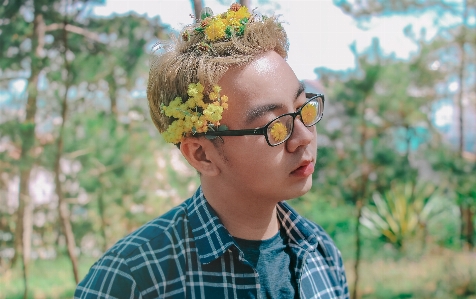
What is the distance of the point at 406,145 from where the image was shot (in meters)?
4.90

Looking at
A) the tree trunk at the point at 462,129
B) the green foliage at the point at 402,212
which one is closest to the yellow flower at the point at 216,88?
Result: the green foliage at the point at 402,212

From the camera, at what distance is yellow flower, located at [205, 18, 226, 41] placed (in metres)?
1.51

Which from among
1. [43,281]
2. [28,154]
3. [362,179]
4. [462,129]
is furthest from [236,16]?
[462,129]

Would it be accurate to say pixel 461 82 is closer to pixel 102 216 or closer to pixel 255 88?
pixel 102 216

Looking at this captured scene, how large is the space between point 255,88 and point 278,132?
0.15 metres

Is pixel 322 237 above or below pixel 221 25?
below

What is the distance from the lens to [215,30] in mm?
1506

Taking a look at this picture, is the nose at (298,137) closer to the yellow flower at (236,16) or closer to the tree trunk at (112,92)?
the yellow flower at (236,16)

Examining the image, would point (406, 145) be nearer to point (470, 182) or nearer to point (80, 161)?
point (470, 182)

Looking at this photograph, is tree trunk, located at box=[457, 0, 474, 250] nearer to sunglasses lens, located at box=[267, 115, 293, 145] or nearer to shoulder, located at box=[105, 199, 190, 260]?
sunglasses lens, located at box=[267, 115, 293, 145]

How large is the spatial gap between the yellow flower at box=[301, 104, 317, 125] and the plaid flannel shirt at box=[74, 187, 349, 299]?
0.39 meters

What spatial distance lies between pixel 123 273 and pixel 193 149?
42 centimetres

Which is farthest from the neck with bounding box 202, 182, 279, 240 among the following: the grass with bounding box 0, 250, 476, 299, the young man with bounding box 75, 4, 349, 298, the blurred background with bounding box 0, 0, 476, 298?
the grass with bounding box 0, 250, 476, 299

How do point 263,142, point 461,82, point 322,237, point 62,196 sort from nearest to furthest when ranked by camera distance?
1. point 263,142
2. point 322,237
3. point 62,196
4. point 461,82
